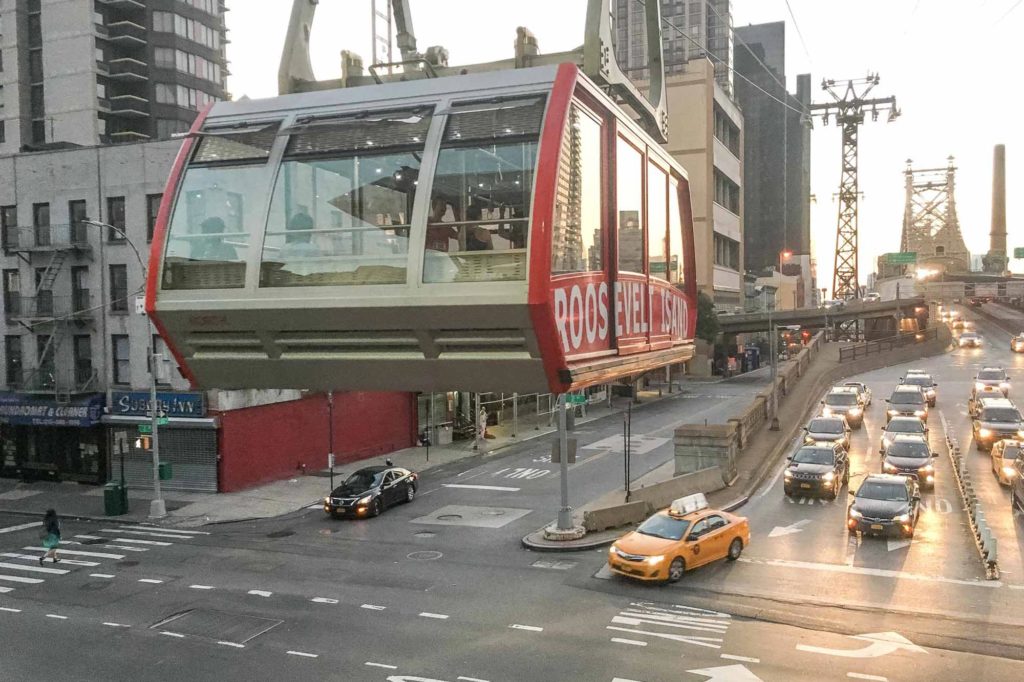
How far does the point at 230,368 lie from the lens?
20.5 feet

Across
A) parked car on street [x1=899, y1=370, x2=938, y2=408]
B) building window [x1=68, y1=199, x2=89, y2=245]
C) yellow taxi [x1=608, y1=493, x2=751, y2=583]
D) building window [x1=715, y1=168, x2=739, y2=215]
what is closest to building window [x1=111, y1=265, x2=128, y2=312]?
building window [x1=68, y1=199, x2=89, y2=245]

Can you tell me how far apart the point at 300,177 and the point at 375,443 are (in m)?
35.9

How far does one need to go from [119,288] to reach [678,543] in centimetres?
2620

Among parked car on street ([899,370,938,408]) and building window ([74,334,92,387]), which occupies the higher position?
building window ([74,334,92,387])

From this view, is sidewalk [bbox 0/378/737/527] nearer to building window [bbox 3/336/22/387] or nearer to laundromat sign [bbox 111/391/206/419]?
laundromat sign [bbox 111/391/206/419]

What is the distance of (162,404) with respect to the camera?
105 ft

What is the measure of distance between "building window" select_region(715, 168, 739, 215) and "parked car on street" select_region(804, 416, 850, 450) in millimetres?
44432

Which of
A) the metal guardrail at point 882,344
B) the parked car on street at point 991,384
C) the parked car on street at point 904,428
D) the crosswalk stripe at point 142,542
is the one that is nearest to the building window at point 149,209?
the crosswalk stripe at point 142,542

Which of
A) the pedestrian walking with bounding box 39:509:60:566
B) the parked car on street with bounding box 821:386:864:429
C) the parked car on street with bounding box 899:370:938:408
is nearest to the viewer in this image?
the pedestrian walking with bounding box 39:509:60:566

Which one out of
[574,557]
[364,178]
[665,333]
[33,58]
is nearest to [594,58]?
[364,178]

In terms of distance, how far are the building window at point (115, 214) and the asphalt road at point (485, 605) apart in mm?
12618

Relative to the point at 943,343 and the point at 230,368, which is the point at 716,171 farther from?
the point at 230,368

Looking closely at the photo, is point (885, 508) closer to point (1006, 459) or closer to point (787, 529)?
point (787, 529)

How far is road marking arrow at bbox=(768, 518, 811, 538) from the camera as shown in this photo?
22859 mm
